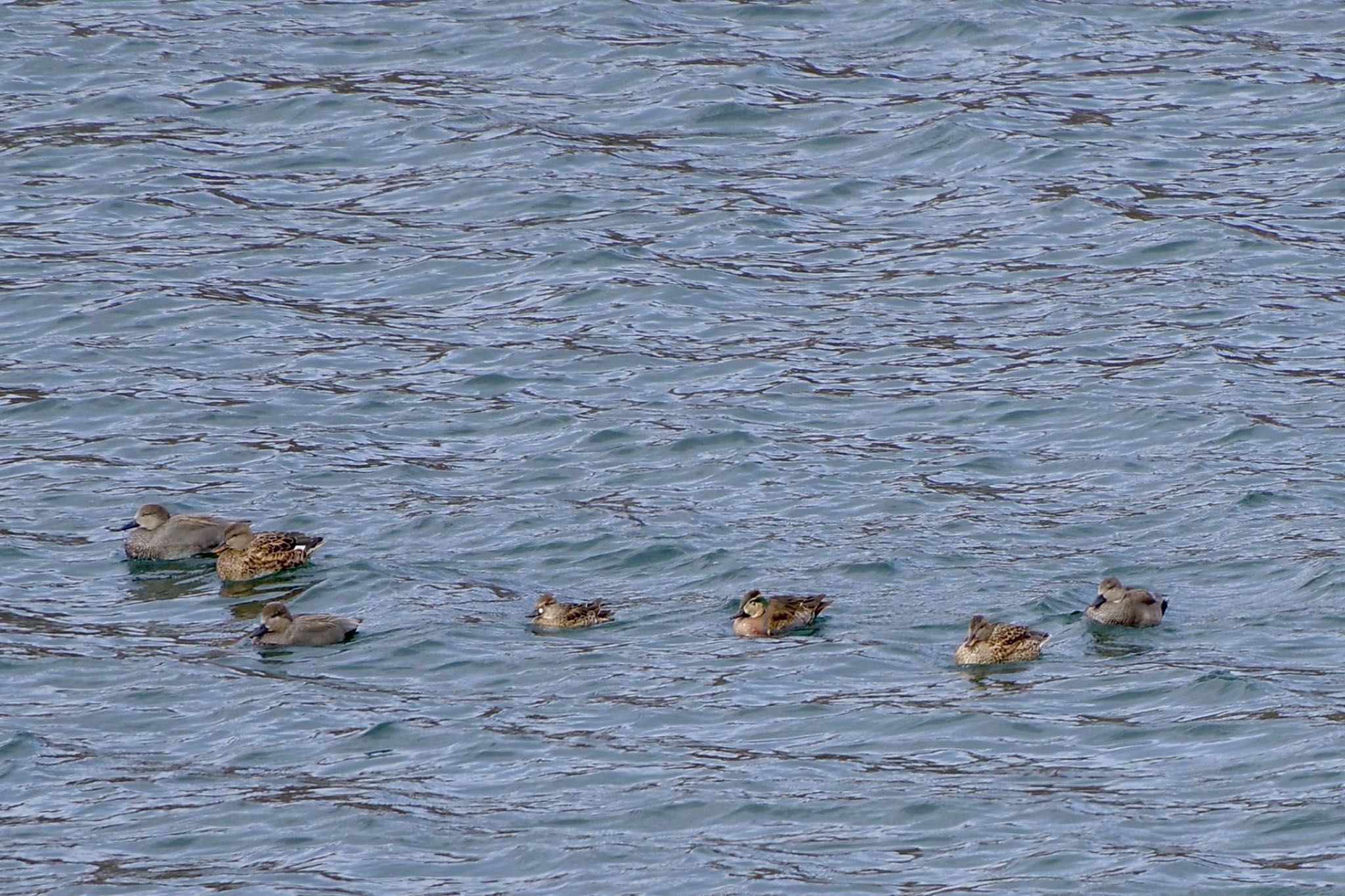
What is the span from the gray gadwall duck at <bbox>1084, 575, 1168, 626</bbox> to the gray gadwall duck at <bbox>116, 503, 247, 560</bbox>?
6.08 meters

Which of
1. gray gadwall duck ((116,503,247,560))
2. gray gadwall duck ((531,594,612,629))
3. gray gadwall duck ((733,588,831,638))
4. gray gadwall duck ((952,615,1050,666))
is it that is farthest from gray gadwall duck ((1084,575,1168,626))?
gray gadwall duck ((116,503,247,560))

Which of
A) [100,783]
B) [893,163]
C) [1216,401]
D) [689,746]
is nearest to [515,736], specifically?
[689,746]

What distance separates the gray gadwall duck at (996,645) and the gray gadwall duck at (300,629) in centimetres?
383

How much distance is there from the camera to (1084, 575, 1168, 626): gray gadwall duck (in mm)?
14617

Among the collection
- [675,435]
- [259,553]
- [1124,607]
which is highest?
[259,553]

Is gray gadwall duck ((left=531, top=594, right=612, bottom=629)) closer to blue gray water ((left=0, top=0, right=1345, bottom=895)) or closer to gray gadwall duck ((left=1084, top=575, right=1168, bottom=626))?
blue gray water ((left=0, top=0, right=1345, bottom=895))

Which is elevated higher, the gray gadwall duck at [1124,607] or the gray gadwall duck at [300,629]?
the gray gadwall duck at [300,629]

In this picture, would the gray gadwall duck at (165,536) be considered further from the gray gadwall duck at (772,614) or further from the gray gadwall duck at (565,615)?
the gray gadwall duck at (772,614)

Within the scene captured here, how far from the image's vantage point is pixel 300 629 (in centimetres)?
1480

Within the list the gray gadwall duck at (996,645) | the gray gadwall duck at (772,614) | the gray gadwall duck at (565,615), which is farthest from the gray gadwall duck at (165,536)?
the gray gadwall duck at (996,645)

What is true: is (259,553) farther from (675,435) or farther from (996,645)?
(996,645)

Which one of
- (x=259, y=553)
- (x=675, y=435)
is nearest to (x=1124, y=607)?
(x=675, y=435)

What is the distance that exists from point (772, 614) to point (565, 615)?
1.32 meters

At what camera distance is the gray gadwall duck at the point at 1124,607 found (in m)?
14.6
